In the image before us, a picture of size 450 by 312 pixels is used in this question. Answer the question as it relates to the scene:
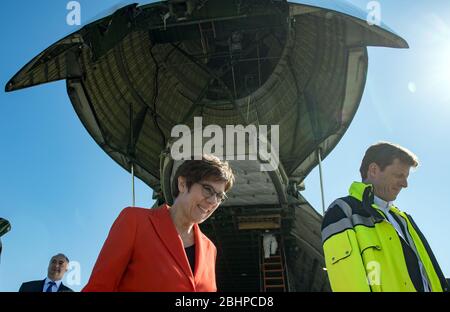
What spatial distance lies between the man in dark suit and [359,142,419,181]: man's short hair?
5.13m

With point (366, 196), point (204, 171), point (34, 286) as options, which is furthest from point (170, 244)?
point (34, 286)

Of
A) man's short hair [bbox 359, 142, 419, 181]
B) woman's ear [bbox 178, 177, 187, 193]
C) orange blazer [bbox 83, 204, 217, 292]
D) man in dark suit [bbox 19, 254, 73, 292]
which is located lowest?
orange blazer [bbox 83, 204, 217, 292]

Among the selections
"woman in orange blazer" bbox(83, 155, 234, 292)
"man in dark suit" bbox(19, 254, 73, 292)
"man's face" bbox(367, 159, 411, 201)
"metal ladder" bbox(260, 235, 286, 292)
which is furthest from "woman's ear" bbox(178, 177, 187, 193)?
"metal ladder" bbox(260, 235, 286, 292)

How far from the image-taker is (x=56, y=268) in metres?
7.42

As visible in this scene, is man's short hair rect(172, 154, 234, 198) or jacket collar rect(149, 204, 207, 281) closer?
jacket collar rect(149, 204, 207, 281)

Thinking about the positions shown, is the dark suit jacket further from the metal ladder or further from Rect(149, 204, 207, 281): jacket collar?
the metal ladder

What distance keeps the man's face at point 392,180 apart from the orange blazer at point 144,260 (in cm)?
183

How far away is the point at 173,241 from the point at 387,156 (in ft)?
7.09

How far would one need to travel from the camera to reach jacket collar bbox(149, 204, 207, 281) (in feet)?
9.73

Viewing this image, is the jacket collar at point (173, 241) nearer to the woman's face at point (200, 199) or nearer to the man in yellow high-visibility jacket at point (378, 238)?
the woman's face at point (200, 199)

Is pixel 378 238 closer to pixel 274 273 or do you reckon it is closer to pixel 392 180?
pixel 392 180
